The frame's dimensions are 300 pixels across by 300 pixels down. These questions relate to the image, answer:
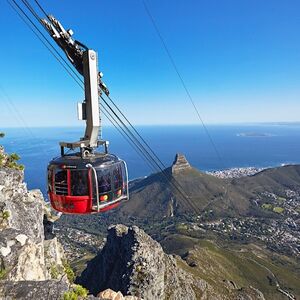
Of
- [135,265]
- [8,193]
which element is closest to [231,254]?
[135,265]

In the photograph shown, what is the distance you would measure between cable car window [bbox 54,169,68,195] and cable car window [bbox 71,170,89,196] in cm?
39

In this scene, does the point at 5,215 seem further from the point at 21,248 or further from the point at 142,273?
the point at 142,273

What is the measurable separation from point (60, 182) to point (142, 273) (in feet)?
173

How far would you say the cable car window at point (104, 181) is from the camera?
43.5 ft

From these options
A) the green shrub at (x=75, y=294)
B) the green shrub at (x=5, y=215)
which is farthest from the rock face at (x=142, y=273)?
the green shrub at (x=75, y=294)

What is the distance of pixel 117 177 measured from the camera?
14.4 m

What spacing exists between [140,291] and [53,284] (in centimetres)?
5143

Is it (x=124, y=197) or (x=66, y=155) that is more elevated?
(x=66, y=155)

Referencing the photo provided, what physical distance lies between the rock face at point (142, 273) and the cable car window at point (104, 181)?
47.8m

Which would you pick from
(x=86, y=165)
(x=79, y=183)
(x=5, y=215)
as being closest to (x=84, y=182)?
(x=79, y=183)

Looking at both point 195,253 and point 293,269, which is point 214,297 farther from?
point 293,269

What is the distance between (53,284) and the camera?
10836 mm

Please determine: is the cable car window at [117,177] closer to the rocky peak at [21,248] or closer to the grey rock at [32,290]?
the rocky peak at [21,248]

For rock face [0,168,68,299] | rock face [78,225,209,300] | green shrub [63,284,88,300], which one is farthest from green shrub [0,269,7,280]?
rock face [78,225,209,300]
